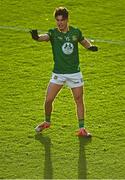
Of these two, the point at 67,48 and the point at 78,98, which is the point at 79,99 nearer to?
the point at 78,98

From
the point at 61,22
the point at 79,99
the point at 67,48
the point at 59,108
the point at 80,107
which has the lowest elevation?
the point at 59,108

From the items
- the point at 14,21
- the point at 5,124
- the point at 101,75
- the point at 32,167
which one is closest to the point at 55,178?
the point at 32,167

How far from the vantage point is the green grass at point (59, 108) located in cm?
804

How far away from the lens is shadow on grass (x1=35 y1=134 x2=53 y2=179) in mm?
7809

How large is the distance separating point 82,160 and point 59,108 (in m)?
2.01

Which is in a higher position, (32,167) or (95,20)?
(95,20)

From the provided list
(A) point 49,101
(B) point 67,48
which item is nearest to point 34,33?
(B) point 67,48

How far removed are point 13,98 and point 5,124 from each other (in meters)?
1.14

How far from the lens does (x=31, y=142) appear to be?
8.73 metres

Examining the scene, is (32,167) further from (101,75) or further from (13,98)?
(101,75)

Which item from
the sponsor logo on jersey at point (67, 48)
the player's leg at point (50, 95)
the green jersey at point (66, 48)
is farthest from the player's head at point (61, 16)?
the player's leg at point (50, 95)

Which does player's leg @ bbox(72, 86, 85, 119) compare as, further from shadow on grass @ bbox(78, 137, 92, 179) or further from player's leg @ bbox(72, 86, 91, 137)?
shadow on grass @ bbox(78, 137, 92, 179)

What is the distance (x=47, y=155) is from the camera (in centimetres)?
834

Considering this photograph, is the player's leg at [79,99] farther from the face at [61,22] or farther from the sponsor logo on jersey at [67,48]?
the face at [61,22]
